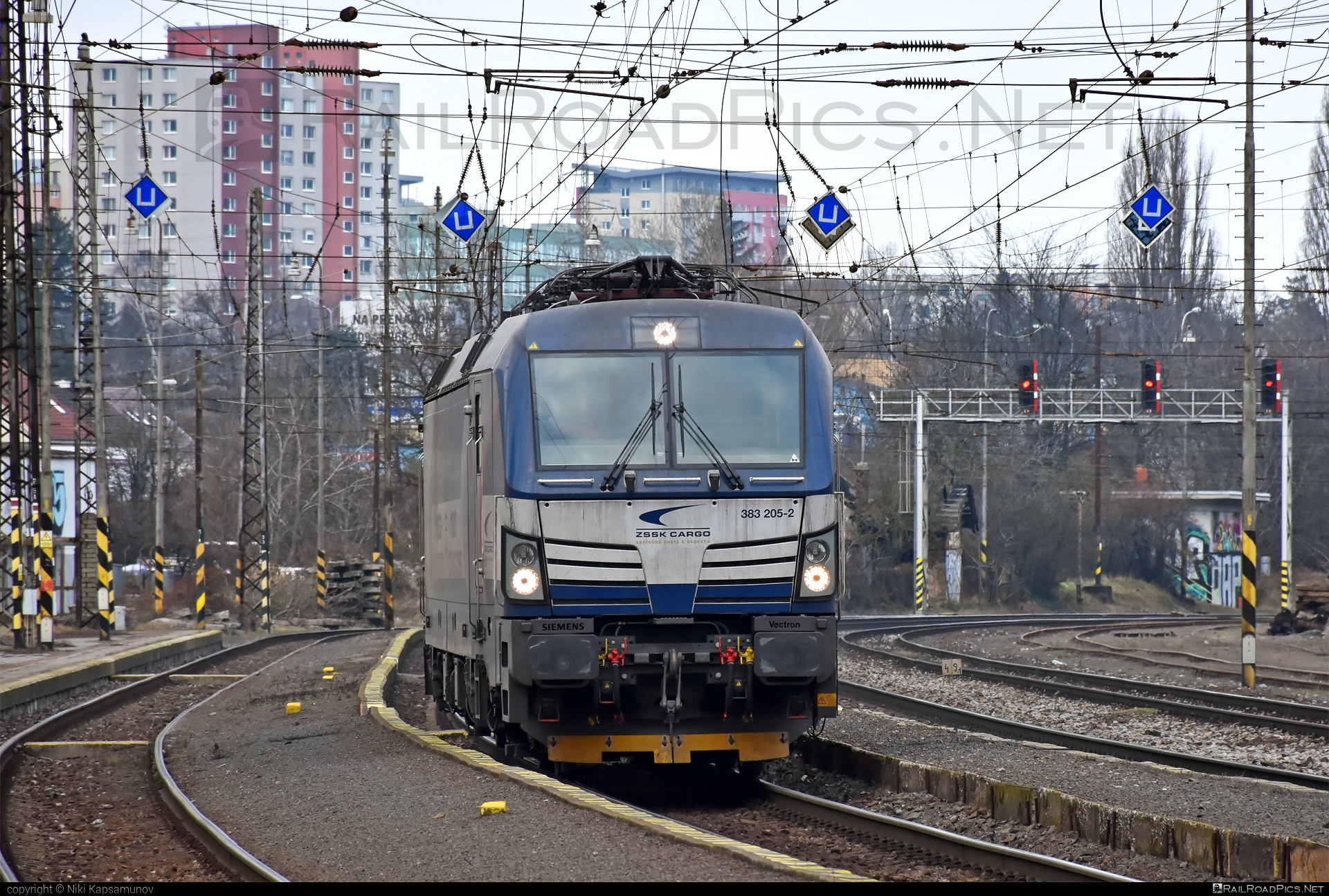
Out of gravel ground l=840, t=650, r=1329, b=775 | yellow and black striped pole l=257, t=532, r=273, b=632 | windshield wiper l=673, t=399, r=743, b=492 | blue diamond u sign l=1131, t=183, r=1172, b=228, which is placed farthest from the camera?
yellow and black striped pole l=257, t=532, r=273, b=632

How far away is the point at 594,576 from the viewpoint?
32.9ft

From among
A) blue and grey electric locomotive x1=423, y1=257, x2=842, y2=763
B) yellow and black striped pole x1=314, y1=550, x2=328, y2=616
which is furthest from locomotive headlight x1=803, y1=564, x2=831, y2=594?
yellow and black striped pole x1=314, y1=550, x2=328, y2=616

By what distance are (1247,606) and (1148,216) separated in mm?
5733

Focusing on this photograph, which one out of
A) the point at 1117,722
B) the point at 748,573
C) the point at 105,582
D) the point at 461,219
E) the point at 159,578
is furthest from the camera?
the point at 159,578

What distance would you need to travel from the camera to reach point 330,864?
25.6ft

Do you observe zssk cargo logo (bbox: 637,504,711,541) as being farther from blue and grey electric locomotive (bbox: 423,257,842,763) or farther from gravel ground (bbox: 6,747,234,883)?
gravel ground (bbox: 6,747,234,883)

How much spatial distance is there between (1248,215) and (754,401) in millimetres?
12669

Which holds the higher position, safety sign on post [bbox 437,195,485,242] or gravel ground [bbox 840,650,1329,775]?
safety sign on post [bbox 437,195,485,242]

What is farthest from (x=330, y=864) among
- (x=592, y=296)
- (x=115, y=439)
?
(x=115, y=439)

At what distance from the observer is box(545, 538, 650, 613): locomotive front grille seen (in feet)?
32.8

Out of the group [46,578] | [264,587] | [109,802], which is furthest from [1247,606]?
[264,587]

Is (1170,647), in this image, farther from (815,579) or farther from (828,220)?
(815,579)

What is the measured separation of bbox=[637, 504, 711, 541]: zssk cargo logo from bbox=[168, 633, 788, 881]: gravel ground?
6.32ft

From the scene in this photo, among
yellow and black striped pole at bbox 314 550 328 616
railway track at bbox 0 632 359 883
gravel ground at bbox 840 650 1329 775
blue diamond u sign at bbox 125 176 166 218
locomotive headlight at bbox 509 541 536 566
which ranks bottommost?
yellow and black striped pole at bbox 314 550 328 616
